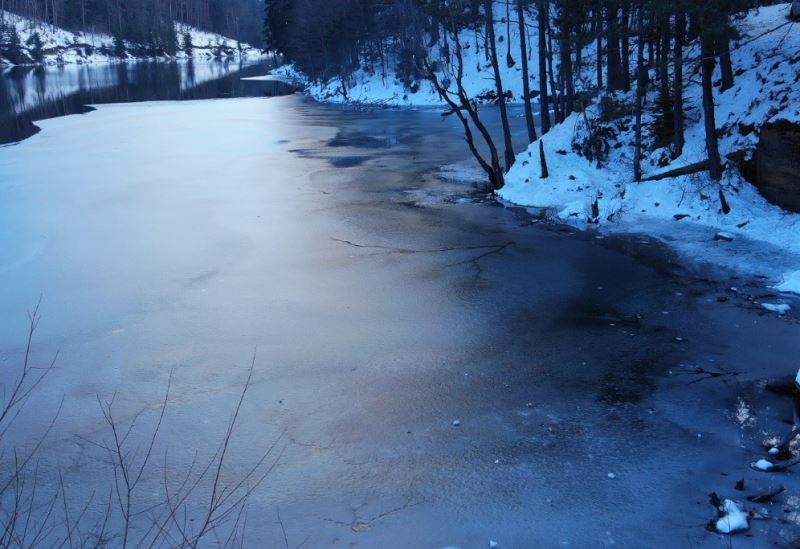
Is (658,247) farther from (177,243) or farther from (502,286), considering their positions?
Answer: (177,243)

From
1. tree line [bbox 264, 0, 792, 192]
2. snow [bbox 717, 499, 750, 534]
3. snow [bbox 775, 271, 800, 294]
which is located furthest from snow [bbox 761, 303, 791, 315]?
tree line [bbox 264, 0, 792, 192]

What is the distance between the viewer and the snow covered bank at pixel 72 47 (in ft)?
332

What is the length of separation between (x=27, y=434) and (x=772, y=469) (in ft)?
23.4

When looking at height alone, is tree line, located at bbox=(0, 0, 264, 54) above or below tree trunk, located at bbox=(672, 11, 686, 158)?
above

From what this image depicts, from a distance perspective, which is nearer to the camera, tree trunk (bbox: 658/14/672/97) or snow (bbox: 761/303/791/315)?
snow (bbox: 761/303/791/315)

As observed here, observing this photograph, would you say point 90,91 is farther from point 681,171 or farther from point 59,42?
point 59,42

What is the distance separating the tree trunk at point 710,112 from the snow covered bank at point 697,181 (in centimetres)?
24

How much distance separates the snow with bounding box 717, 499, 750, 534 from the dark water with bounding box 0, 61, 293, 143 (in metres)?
31.1

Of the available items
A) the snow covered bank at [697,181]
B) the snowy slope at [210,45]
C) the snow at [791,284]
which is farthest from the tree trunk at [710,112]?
the snowy slope at [210,45]

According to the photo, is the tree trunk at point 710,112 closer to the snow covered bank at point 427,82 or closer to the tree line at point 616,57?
the tree line at point 616,57

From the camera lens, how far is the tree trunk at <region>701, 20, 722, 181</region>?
1325cm

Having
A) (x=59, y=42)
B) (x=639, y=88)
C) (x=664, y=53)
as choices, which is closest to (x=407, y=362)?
(x=639, y=88)

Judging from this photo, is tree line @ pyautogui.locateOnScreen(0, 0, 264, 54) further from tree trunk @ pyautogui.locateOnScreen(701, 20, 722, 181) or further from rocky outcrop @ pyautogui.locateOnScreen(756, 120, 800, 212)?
rocky outcrop @ pyautogui.locateOnScreen(756, 120, 800, 212)

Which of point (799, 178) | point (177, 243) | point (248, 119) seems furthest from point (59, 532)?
point (248, 119)
